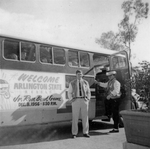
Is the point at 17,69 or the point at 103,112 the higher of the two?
the point at 17,69

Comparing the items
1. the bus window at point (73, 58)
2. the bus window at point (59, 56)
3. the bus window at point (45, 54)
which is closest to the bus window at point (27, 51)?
the bus window at point (45, 54)

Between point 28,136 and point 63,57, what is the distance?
8.60 feet

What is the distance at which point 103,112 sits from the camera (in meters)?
7.06

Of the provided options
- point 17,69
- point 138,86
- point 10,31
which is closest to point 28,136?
point 17,69

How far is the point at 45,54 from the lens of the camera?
591cm

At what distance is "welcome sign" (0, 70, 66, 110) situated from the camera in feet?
16.5

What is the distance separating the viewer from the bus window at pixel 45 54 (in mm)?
5848

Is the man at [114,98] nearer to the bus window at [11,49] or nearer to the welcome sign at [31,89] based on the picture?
the welcome sign at [31,89]

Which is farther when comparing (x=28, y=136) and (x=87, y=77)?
(x=87, y=77)

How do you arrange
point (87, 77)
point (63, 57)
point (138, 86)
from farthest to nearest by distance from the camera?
point (87, 77)
point (63, 57)
point (138, 86)

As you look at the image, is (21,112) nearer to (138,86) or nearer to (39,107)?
(39,107)

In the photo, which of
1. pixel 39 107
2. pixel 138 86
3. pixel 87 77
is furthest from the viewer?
pixel 87 77

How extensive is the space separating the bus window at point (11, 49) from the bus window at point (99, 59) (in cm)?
294

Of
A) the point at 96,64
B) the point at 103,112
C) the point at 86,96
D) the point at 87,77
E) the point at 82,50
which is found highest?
the point at 82,50
